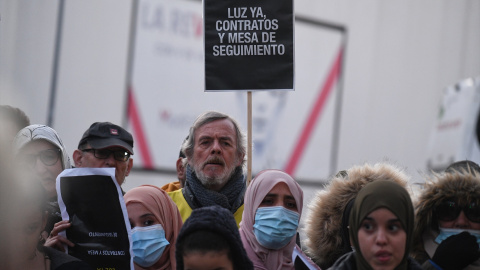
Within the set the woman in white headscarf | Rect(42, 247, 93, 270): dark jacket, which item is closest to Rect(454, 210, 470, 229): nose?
Rect(42, 247, 93, 270): dark jacket

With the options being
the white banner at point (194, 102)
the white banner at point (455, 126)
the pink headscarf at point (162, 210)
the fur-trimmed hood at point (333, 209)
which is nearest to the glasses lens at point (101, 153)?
the pink headscarf at point (162, 210)

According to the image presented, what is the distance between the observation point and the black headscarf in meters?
3.27

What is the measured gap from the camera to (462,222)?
3.72m

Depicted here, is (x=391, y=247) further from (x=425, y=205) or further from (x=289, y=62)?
(x=289, y=62)

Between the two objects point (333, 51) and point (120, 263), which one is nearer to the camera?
point (120, 263)

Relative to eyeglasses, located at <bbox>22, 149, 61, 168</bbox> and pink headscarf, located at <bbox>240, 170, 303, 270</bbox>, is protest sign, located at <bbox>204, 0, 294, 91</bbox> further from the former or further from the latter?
eyeglasses, located at <bbox>22, 149, 61, 168</bbox>

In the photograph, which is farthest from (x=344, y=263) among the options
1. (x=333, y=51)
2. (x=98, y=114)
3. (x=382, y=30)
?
(x=382, y=30)

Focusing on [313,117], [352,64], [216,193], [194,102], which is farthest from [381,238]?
[352,64]

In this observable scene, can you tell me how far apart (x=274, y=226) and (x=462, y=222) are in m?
0.92

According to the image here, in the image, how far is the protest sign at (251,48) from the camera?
15.8 ft

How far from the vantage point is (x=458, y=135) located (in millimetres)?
10258

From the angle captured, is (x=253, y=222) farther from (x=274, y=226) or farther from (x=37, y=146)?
(x=37, y=146)

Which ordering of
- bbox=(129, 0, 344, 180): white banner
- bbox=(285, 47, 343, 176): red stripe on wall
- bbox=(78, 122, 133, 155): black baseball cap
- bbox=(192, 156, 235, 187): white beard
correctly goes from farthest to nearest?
1. bbox=(285, 47, 343, 176): red stripe on wall
2. bbox=(129, 0, 344, 180): white banner
3. bbox=(192, 156, 235, 187): white beard
4. bbox=(78, 122, 133, 155): black baseball cap

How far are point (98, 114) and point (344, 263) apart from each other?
4.10 meters
